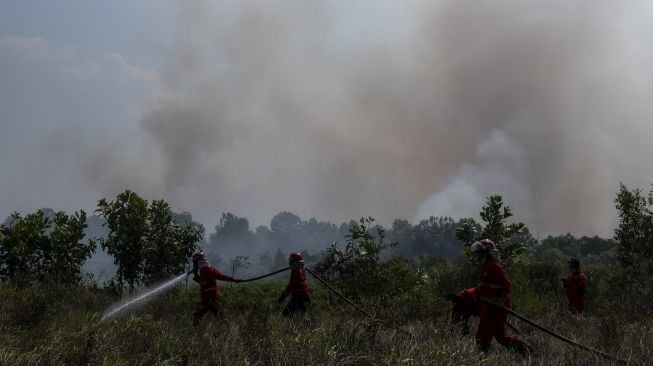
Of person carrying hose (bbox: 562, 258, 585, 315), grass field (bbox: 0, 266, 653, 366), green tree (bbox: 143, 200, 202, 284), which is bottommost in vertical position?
grass field (bbox: 0, 266, 653, 366)

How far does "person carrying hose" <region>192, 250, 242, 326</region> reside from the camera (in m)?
9.00

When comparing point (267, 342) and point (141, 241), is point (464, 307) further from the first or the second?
point (141, 241)

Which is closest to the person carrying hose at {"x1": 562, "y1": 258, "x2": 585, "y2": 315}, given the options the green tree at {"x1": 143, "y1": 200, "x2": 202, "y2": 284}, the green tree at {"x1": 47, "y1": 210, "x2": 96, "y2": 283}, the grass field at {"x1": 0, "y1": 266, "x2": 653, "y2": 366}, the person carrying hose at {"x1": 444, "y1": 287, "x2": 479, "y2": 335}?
the grass field at {"x1": 0, "y1": 266, "x2": 653, "y2": 366}

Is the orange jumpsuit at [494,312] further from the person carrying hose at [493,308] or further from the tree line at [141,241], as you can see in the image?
the tree line at [141,241]

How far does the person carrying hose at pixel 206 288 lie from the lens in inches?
354

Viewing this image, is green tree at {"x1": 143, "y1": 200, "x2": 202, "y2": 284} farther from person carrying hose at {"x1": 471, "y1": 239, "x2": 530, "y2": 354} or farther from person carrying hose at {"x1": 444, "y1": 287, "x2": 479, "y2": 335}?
person carrying hose at {"x1": 471, "y1": 239, "x2": 530, "y2": 354}

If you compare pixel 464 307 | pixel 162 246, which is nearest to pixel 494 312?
pixel 464 307

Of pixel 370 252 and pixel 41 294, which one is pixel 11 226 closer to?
pixel 41 294

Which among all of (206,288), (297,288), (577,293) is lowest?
(206,288)

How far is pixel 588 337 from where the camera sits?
7.93 metres

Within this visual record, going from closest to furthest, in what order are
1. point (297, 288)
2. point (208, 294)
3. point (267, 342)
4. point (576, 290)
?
point (267, 342), point (208, 294), point (297, 288), point (576, 290)

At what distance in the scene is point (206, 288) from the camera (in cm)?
918

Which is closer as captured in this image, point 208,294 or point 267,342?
point 267,342

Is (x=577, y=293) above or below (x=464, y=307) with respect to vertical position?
above
